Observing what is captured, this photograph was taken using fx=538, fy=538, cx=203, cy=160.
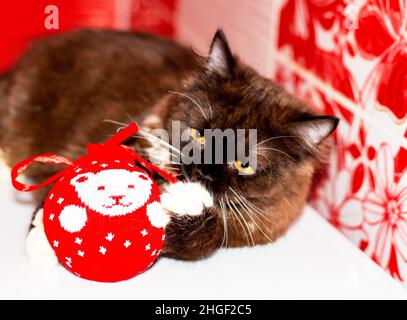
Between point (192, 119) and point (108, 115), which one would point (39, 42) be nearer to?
point (108, 115)

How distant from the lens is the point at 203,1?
2779 mm

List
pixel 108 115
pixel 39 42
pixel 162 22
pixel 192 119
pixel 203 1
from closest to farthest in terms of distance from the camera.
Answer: pixel 192 119
pixel 108 115
pixel 39 42
pixel 203 1
pixel 162 22

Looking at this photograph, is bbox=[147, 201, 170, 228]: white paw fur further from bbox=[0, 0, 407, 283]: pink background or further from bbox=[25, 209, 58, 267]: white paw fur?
bbox=[0, 0, 407, 283]: pink background

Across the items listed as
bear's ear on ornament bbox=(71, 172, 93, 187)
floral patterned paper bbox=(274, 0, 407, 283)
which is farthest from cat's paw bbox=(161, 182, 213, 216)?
floral patterned paper bbox=(274, 0, 407, 283)

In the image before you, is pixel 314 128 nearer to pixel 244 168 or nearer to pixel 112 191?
pixel 244 168

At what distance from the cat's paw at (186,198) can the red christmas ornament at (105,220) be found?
0.05m

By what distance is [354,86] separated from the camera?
1.68m

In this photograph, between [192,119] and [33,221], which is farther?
[192,119]

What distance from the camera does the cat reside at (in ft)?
4.64

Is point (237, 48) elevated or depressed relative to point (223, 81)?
depressed

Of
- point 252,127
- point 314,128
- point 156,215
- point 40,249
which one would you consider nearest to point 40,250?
point 40,249

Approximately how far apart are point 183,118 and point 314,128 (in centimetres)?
38

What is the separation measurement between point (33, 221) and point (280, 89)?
0.80m
